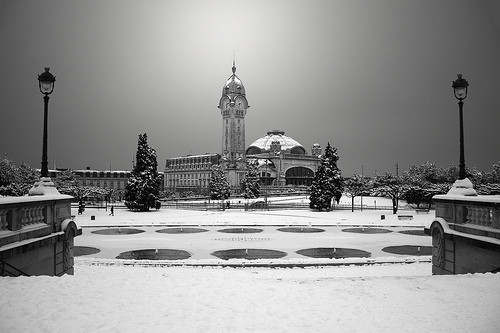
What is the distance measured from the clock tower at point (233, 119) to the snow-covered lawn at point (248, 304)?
122798 mm

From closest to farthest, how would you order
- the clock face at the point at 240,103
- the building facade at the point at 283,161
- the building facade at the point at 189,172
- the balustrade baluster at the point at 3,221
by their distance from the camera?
the balustrade baluster at the point at 3,221
the clock face at the point at 240,103
the building facade at the point at 189,172
the building facade at the point at 283,161

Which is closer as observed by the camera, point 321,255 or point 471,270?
point 471,270

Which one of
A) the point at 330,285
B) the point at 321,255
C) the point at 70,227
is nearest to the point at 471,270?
the point at 330,285

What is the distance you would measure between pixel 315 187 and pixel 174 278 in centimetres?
4465

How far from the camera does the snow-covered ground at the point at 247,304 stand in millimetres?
7934

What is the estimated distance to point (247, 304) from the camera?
9.31 metres

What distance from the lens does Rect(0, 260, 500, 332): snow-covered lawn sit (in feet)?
26.0

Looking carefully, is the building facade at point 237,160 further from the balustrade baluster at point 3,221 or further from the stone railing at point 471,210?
the balustrade baluster at point 3,221

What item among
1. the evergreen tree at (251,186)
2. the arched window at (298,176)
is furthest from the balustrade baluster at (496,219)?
the arched window at (298,176)

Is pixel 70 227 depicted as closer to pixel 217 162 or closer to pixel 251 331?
pixel 251 331

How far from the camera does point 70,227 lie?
538 inches

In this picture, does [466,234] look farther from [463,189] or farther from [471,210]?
[463,189]

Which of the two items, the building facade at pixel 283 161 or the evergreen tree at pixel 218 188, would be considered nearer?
the evergreen tree at pixel 218 188

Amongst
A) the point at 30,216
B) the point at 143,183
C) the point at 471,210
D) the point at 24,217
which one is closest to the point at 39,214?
the point at 30,216
